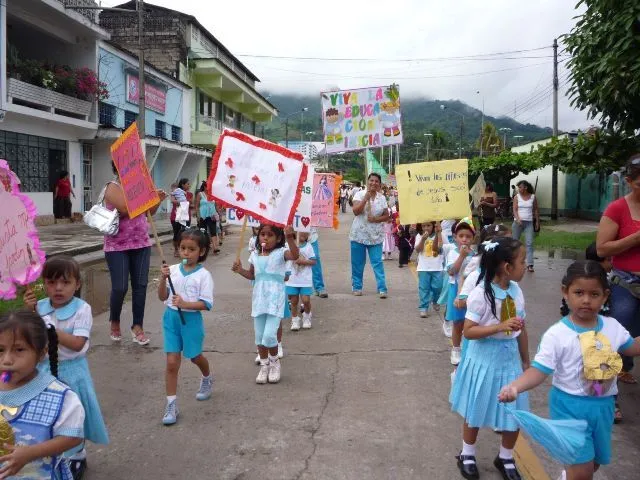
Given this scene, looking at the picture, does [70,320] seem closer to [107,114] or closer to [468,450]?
[468,450]

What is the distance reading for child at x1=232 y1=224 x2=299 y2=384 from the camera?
4840 millimetres

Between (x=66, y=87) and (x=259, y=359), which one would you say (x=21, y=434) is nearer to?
(x=259, y=359)

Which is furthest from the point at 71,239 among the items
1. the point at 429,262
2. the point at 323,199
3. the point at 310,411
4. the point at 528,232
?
the point at 310,411

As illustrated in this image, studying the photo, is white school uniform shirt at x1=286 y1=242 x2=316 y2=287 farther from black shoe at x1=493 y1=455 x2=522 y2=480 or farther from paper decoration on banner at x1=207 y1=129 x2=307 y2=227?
black shoe at x1=493 y1=455 x2=522 y2=480

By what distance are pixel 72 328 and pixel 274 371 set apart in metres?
2.02

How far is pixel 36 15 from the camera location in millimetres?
18031

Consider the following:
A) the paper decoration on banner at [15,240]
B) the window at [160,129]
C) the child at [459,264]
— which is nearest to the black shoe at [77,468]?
the paper decoration on banner at [15,240]

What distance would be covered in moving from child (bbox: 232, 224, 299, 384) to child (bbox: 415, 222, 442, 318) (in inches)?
94.1

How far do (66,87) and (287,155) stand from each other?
55.8 ft

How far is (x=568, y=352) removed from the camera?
109 inches

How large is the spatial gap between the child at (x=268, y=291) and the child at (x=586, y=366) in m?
2.46

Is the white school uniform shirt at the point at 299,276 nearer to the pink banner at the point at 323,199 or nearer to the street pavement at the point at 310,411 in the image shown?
the street pavement at the point at 310,411

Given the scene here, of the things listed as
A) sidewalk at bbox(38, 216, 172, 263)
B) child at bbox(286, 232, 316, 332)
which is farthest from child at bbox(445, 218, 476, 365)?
sidewalk at bbox(38, 216, 172, 263)

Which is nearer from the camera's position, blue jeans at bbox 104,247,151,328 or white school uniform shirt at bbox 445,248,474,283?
white school uniform shirt at bbox 445,248,474,283
